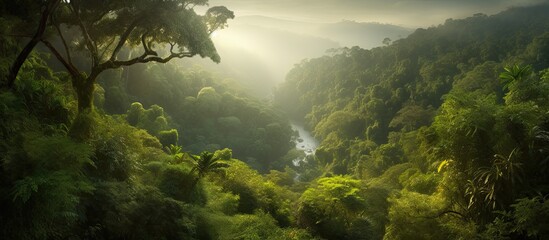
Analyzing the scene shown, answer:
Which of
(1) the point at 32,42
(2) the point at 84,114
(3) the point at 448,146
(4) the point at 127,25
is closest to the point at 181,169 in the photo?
(2) the point at 84,114

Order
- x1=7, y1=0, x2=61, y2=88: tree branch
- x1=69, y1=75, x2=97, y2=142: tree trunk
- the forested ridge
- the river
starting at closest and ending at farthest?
Answer: the forested ridge, x1=7, y1=0, x2=61, y2=88: tree branch, x1=69, y1=75, x2=97, y2=142: tree trunk, the river

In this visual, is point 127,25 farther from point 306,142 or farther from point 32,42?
point 306,142

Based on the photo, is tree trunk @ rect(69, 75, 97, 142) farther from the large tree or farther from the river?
the river

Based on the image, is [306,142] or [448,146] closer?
A: [448,146]

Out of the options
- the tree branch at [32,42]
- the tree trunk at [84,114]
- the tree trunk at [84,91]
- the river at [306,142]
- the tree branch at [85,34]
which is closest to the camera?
the tree branch at [32,42]

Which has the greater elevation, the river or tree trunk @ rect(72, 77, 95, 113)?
tree trunk @ rect(72, 77, 95, 113)

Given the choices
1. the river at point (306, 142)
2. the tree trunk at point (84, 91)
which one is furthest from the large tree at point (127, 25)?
the river at point (306, 142)

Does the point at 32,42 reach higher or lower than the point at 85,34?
lower

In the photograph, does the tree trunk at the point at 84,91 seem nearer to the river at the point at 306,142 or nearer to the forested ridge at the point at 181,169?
the forested ridge at the point at 181,169

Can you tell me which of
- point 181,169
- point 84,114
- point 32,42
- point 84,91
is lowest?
point 181,169

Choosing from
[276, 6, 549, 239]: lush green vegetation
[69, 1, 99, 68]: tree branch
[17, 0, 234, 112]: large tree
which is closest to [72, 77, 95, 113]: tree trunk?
[17, 0, 234, 112]: large tree

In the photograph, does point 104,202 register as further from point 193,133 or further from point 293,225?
point 193,133

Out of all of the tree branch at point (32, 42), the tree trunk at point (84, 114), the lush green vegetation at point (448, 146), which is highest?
the tree branch at point (32, 42)
